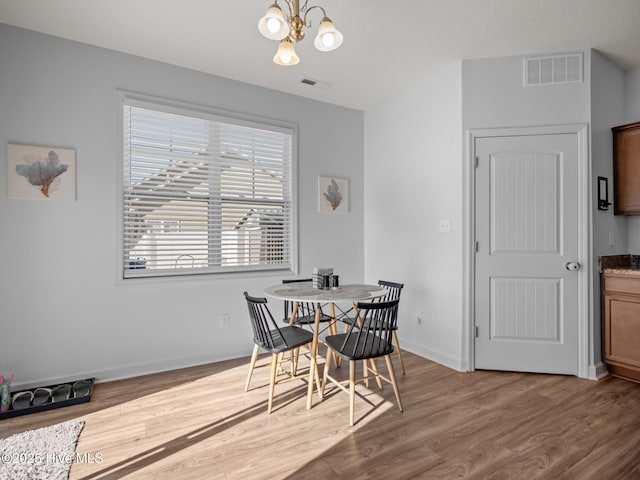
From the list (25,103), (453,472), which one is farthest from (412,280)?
(25,103)

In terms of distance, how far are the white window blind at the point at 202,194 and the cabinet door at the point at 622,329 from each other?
10.1ft

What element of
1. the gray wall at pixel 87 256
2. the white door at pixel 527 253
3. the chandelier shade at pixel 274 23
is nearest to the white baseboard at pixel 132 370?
the gray wall at pixel 87 256

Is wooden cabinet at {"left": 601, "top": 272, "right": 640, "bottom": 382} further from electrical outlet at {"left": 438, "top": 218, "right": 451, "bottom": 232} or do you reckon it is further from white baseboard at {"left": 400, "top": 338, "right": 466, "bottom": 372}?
electrical outlet at {"left": 438, "top": 218, "right": 451, "bottom": 232}

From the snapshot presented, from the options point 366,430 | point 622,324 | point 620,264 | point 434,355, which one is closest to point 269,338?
point 366,430

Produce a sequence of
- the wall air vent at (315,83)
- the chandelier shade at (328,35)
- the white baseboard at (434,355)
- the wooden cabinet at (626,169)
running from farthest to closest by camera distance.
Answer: the wall air vent at (315,83), the white baseboard at (434,355), the wooden cabinet at (626,169), the chandelier shade at (328,35)

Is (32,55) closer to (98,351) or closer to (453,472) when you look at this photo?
(98,351)

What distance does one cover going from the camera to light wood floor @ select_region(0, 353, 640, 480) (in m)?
1.86

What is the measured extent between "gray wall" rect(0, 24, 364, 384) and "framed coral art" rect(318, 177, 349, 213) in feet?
3.84

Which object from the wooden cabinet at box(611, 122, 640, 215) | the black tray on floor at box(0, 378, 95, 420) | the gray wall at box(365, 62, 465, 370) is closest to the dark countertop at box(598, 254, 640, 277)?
the wooden cabinet at box(611, 122, 640, 215)

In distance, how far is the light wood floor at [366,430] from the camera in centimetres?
186

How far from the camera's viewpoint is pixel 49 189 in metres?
2.76

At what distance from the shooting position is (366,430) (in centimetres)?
221

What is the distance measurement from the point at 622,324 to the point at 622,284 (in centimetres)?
35

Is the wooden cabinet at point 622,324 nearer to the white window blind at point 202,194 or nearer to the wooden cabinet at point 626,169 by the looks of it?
the wooden cabinet at point 626,169
